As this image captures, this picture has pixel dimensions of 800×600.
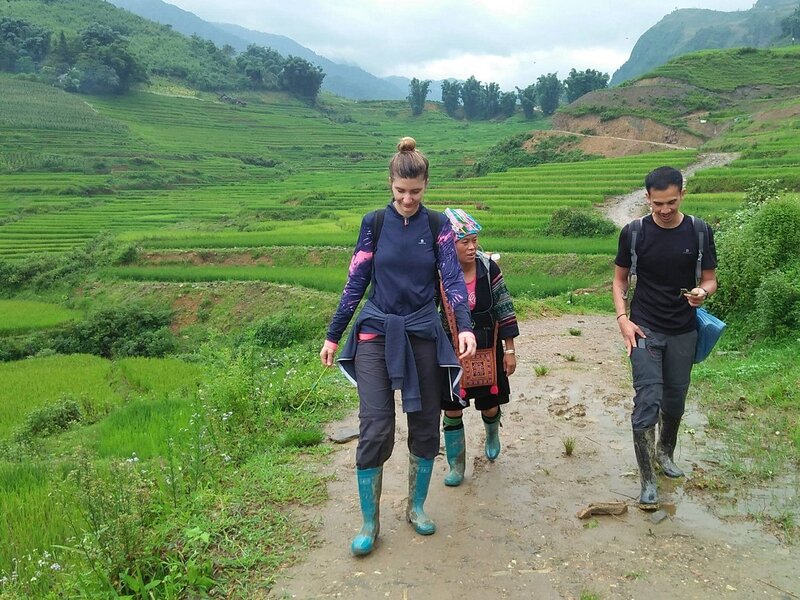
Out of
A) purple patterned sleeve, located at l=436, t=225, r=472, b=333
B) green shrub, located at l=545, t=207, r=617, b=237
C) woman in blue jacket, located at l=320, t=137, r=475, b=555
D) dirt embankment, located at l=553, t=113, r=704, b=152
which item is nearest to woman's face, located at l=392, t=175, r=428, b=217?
woman in blue jacket, located at l=320, t=137, r=475, b=555

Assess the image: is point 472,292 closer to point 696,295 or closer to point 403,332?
point 403,332

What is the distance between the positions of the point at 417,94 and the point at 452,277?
8135cm

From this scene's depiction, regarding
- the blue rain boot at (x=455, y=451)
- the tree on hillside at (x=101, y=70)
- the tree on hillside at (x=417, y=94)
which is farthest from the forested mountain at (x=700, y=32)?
the blue rain boot at (x=455, y=451)

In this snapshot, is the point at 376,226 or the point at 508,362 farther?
the point at 508,362

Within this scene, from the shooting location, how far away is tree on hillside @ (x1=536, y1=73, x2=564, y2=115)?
233 ft

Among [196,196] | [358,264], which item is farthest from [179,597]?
[196,196]

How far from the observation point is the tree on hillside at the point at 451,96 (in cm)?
8125

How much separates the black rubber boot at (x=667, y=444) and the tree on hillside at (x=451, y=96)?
272 feet

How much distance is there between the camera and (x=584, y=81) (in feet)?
230

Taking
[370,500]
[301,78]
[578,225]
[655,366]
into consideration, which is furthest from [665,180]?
[301,78]

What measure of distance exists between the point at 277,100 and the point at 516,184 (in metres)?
54.6

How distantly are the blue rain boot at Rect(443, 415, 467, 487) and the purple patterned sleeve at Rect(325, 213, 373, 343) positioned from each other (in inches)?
37.1

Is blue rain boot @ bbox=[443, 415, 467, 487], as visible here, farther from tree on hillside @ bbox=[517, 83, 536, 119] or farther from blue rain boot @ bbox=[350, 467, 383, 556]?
tree on hillside @ bbox=[517, 83, 536, 119]

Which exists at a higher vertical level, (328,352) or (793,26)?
(793,26)
